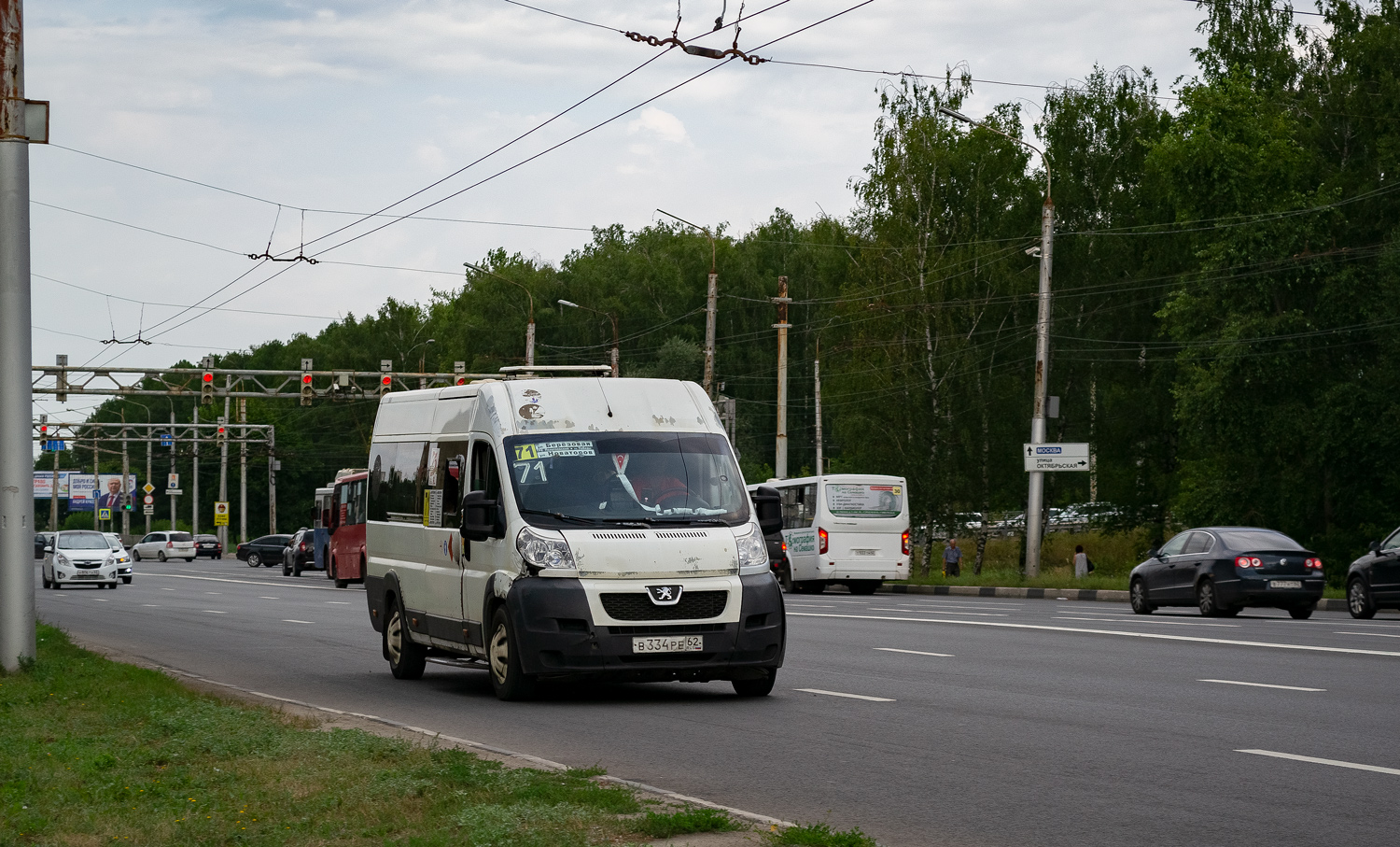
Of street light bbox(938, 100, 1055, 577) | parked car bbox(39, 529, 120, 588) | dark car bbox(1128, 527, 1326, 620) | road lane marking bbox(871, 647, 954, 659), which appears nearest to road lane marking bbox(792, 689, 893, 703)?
road lane marking bbox(871, 647, 954, 659)

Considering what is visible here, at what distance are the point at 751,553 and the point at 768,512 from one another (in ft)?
3.14

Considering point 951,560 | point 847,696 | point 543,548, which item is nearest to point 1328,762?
point 847,696

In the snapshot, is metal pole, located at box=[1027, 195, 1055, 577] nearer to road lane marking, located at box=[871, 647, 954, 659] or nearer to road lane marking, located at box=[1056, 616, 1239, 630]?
road lane marking, located at box=[1056, 616, 1239, 630]

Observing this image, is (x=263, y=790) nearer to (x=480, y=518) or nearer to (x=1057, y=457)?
(x=480, y=518)

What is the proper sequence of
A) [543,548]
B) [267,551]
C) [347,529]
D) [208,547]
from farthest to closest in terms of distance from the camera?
[208,547] < [267,551] < [347,529] < [543,548]

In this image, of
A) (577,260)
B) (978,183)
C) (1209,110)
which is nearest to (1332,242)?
(1209,110)

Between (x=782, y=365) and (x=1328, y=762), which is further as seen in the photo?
(x=782, y=365)

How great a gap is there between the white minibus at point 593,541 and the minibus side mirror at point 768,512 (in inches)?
0.7

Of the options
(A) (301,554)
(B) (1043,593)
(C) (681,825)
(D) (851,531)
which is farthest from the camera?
(A) (301,554)

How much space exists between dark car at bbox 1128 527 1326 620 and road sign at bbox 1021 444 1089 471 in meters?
10.3

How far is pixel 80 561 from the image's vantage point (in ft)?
152

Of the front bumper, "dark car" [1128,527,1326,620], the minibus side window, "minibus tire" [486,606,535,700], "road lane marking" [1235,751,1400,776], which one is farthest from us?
"dark car" [1128,527,1326,620]

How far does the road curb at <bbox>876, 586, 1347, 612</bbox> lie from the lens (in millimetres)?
32031

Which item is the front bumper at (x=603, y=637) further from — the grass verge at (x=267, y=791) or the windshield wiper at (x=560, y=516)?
the grass verge at (x=267, y=791)
